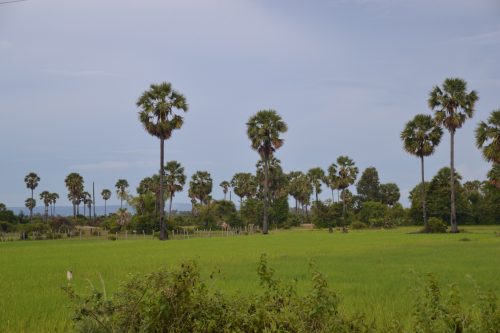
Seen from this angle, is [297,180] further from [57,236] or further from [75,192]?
[57,236]

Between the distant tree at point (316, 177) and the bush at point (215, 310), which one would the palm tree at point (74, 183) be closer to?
the distant tree at point (316, 177)

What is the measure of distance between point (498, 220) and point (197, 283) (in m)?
77.4

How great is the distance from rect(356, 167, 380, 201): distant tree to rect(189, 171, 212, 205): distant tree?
32099 millimetres

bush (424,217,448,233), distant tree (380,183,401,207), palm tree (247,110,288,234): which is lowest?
bush (424,217,448,233)

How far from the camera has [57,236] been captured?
6675 centimetres

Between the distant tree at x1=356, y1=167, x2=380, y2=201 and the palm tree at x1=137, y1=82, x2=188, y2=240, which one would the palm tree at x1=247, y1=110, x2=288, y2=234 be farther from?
the distant tree at x1=356, y1=167, x2=380, y2=201

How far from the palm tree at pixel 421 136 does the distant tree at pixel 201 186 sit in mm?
50644

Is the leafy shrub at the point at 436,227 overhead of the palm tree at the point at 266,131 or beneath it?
beneath

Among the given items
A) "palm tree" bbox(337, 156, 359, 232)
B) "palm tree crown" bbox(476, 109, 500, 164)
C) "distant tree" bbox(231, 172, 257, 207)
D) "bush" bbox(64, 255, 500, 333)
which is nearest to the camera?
"bush" bbox(64, 255, 500, 333)

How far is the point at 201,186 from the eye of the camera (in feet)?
333

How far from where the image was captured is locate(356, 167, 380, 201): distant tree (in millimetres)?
106312

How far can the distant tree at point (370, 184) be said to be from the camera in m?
106

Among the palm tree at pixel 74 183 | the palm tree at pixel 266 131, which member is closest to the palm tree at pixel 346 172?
the palm tree at pixel 266 131

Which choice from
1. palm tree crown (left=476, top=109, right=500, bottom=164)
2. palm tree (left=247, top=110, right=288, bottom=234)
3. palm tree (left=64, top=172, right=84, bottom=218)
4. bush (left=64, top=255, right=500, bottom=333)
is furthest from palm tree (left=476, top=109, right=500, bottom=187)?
palm tree (left=64, top=172, right=84, bottom=218)
